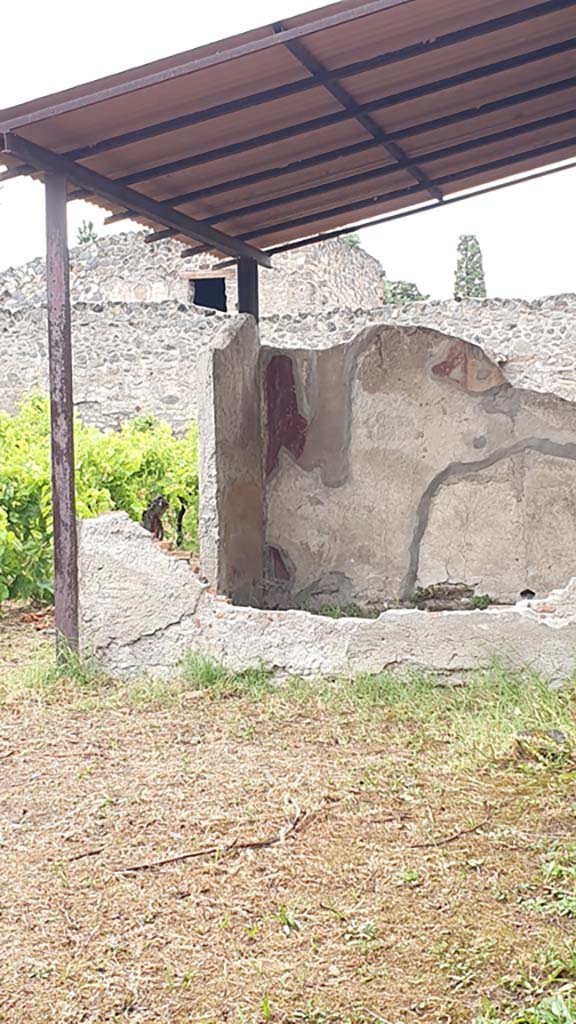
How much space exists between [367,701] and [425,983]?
233cm

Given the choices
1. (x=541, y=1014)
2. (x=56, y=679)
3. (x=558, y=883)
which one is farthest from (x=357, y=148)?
(x=541, y=1014)

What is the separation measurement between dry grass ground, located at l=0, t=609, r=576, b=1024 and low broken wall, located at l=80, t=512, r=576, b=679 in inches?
5.1

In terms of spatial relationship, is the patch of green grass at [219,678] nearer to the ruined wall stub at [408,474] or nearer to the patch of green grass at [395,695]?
the patch of green grass at [395,695]

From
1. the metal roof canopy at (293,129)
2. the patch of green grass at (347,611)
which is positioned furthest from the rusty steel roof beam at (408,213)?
the patch of green grass at (347,611)

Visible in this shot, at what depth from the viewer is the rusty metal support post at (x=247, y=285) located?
7234 millimetres

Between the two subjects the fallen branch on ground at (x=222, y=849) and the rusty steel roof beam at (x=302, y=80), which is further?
the rusty steel roof beam at (x=302, y=80)

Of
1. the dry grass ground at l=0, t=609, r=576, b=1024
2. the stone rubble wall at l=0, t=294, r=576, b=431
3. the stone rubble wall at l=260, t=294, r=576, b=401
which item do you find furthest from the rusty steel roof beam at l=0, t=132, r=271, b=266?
the stone rubble wall at l=0, t=294, r=576, b=431

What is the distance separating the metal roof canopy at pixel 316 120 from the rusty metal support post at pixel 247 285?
23 cm

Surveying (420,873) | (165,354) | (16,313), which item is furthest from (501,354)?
(420,873)

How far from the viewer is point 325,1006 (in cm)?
253

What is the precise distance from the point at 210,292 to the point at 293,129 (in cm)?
1406

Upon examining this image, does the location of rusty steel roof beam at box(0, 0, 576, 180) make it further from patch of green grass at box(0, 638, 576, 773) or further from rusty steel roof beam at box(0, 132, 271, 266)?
patch of green grass at box(0, 638, 576, 773)

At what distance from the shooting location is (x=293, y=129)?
5430 millimetres

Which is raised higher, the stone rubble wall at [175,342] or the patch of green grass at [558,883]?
the stone rubble wall at [175,342]
